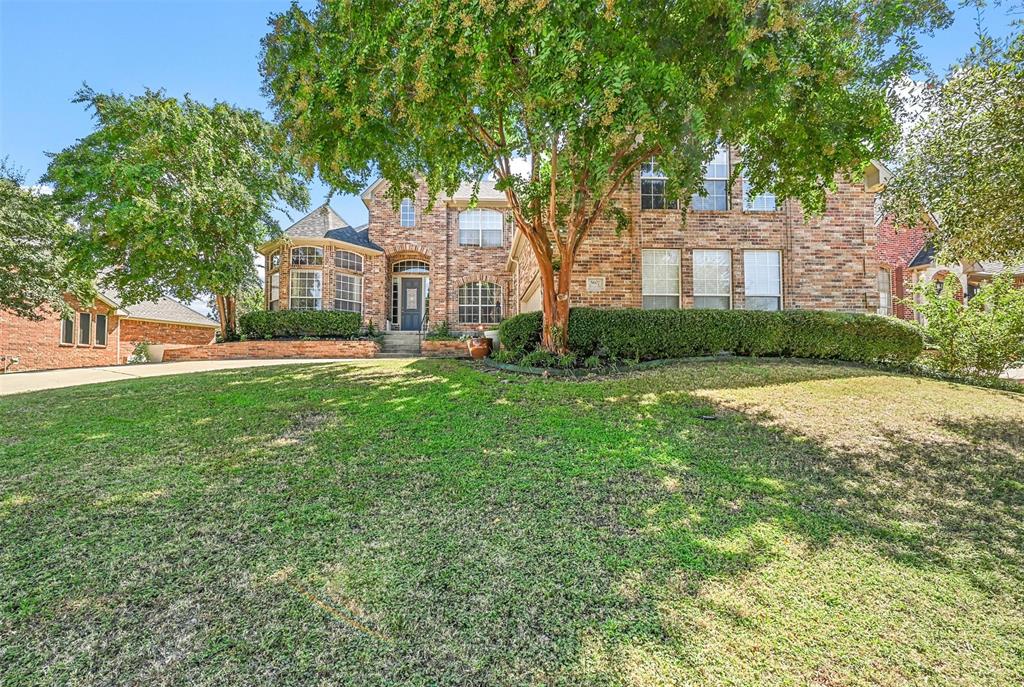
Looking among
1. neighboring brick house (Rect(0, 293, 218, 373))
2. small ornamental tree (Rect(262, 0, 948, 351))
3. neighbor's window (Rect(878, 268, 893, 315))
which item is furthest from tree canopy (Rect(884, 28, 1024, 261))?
neighboring brick house (Rect(0, 293, 218, 373))

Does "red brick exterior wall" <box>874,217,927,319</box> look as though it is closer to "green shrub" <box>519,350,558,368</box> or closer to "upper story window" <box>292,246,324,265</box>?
"green shrub" <box>519,350,558,368</box>

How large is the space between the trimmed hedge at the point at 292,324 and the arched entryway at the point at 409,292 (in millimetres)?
3714

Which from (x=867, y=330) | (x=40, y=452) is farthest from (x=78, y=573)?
(x=867, y=330)

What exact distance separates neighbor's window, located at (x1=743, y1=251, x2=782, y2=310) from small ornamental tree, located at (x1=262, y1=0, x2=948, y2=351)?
12.2 feet

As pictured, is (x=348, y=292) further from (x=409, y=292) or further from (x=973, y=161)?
(x=973, y=161)

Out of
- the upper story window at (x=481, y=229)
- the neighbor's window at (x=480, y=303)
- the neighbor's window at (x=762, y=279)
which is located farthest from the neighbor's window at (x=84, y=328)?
the neighbor's window at (x=762, y=279)

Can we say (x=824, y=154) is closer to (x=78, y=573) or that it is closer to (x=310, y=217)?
(x=78, y=573)

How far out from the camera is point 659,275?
470 inches

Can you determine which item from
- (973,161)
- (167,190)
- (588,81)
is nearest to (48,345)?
(167,190)

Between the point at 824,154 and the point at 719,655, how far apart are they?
7.60m

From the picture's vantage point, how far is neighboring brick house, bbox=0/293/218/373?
652 inches

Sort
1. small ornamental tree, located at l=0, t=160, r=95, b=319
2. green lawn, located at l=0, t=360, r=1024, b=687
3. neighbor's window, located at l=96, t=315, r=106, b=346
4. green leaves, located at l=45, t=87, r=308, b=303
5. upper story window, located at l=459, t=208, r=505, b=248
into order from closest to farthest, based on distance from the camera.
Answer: green lawn, located at l=0, t=360, r=1024, b=687 → small ornamental tree, located at l=0, t=160, r=95, b=319 → green leaves, located at l=45, t=87, r=308, b=303 → neighbor's window, located at l=96, t=315, r=106, b=346 → upper story window, located at l=459, t=208, r=505, b=248

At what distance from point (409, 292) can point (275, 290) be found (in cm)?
538

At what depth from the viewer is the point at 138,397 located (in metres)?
6.68
